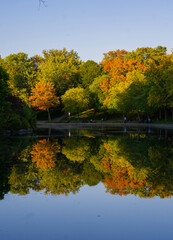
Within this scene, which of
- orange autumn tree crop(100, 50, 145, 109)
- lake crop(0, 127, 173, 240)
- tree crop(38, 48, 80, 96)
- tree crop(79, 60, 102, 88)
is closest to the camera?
lake crop(0, 127, 173, 240)

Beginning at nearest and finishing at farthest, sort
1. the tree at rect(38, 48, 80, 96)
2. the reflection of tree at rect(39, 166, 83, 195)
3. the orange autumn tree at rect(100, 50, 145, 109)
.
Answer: the reflection of tree at rect(39, 166, 83, 195)
the orange autumn tree at rect(100, 50, 145, 109)
the tree at rect(38, 48, 80, 96)

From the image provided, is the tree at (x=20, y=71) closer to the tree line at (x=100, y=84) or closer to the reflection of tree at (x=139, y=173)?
the tree line at (x=100, y=84)

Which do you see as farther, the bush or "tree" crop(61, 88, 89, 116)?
"tree" crop(61, 88, 89, 116)

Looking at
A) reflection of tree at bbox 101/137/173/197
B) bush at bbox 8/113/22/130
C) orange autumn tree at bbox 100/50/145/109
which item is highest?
orange autumn tree at bbox 100/50/145/109

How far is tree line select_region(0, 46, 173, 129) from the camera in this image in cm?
5910

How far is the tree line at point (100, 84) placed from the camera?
59.1m

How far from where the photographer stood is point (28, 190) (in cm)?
904

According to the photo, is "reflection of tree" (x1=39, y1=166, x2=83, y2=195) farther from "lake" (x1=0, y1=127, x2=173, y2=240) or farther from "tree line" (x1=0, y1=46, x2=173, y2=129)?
"tree line" (x1=0, y1=46, x2=173, y2=129)

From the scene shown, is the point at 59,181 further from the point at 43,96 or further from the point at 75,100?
the point at 43,96

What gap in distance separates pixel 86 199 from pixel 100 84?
73.4 m

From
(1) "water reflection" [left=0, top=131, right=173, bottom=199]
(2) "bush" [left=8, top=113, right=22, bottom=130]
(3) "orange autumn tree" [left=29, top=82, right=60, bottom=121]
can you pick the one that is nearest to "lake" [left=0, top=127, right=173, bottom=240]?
(1) "water reflection" [left=0, top=131, right=173, bottom=199]

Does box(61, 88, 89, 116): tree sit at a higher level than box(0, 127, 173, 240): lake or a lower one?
higher

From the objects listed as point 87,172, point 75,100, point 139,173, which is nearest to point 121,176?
point 139,173

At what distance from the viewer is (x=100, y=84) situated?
80.5m
